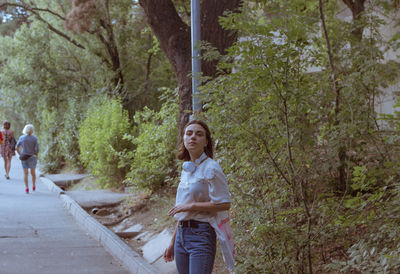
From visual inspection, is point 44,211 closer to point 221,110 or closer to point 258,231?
point 221,110

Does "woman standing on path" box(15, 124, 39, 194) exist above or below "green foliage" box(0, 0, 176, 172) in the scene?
below

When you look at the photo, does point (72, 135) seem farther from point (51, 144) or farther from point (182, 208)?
point (182, 208)

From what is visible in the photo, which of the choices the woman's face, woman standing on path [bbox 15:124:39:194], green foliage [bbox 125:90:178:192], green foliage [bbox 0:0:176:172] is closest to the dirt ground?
green foliage [bbox 125:90:178:192]

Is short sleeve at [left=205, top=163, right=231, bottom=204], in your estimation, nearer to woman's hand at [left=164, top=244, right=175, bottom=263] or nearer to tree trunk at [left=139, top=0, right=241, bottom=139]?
woman's hand at [left=164, top=244, right=175, bottom=263]

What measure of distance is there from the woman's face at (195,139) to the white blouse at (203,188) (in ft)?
0.34

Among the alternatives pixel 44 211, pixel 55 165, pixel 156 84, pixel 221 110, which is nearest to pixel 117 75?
pixel 156 84

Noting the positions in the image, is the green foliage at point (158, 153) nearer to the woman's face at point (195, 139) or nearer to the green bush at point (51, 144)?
the woman's face at point (195, 139)

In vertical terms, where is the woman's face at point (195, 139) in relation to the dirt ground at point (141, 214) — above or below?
above

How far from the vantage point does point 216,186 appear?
400cm

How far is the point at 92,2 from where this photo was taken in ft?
64.7

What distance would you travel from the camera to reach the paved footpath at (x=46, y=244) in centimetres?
754

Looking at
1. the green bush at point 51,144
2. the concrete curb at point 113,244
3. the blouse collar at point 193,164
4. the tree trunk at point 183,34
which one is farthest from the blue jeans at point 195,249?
the green bush at point 51,144

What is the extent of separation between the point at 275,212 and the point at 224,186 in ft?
4.14

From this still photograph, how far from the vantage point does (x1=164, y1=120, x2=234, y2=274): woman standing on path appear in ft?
12.9
